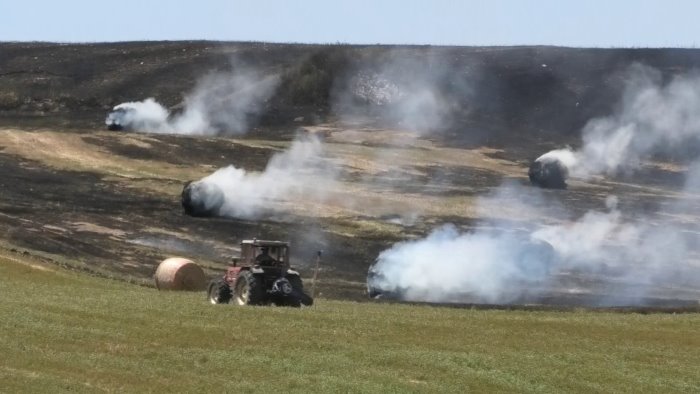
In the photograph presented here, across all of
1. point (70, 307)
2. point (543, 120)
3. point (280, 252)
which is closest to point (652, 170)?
point (543, 120)

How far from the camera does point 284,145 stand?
109m

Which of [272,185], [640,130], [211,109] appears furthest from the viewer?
[211,109]

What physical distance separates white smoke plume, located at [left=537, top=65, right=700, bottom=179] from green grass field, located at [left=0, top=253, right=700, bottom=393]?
62698mm

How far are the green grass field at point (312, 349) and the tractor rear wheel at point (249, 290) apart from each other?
1804 millimetres

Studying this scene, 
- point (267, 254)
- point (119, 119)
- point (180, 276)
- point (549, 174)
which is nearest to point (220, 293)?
point (267, 254)

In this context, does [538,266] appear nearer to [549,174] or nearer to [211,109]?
[549,174]

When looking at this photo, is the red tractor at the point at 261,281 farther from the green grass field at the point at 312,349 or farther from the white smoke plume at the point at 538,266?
the white smoke plume at the point at 538,266

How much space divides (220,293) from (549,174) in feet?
183

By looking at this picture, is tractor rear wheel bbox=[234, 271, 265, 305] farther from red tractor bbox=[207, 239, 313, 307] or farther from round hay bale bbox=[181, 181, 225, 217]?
round hay bale bbox=[181, 181, 225, 217]

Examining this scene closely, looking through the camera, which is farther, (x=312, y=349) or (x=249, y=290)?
(x=249, y=290)

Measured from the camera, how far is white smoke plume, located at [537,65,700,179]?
105 meters

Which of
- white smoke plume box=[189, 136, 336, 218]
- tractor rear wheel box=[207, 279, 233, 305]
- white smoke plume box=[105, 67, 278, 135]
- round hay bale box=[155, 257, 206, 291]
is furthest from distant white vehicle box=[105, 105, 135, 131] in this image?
tractor rear wheel box=[207, 279, 233, 305]

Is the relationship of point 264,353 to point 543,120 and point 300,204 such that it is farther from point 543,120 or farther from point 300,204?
point 543,120

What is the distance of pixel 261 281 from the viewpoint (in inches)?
1683
